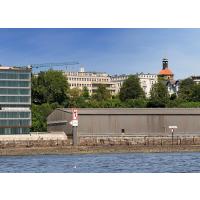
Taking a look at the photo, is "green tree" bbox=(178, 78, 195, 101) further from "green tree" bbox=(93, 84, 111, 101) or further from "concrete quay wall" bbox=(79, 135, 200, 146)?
"concrete quay wall" bbox=(79, 135, 200, 146)

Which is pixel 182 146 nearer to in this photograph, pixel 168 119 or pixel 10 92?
pixel 168 119

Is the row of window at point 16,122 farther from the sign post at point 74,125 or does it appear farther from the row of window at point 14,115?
the sign post at point 74,125

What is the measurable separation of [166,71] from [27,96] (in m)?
55.7

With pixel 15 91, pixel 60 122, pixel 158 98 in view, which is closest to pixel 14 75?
pixel 15 91

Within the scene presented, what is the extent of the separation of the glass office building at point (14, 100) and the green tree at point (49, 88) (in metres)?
19.3

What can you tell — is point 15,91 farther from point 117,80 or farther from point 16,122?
point 117,80

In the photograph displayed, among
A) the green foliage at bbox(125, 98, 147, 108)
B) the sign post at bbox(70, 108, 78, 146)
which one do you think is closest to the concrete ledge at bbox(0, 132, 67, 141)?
the sign post at bbox(70, 108, 78, 146)

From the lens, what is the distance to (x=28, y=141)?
4228 centimetres

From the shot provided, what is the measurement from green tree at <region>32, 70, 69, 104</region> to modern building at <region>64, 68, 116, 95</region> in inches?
1582

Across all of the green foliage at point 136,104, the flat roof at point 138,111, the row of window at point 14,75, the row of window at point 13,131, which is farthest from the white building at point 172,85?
the row of window at point 13,131

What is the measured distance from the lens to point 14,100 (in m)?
47.8

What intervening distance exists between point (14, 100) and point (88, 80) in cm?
6720
